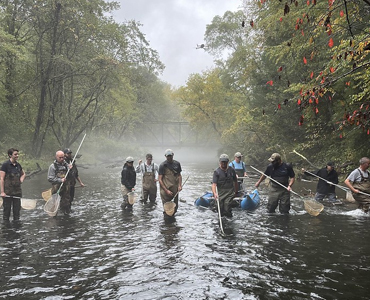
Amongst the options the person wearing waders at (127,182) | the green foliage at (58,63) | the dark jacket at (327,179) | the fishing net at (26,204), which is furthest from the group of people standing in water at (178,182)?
the green foliage at (58,63)

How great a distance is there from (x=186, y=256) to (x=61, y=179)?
5258mm

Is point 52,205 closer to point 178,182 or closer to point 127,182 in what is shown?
point 127,182

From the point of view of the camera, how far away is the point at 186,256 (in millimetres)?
6945

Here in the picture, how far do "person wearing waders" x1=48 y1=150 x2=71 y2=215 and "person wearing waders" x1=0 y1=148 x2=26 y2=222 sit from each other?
912mm

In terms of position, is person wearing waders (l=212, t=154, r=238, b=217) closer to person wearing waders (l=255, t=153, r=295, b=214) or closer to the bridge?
person wearing waders (l=255, t=153, r=295, b=214)

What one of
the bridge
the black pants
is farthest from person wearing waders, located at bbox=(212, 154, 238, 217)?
the bridge

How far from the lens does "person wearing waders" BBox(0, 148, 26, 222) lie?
364 inches

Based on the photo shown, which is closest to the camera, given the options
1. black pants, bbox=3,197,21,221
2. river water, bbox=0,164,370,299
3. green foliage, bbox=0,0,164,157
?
→ river water, bbox=0,164,370,299

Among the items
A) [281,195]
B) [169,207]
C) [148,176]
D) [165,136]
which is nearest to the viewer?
[169,207]

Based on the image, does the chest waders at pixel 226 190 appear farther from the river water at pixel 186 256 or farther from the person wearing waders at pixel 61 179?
the person wearing waders at pixel 61 179

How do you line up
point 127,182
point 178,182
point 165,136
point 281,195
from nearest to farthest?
point 178,182 < point 281,195 < point 127,182 < point 165,136

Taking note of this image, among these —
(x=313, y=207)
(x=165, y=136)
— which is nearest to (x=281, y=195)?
(x=313, y=207)

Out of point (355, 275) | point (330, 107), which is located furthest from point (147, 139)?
point (355, 275)

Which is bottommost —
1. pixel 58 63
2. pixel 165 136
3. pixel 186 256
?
pixel 186 256
